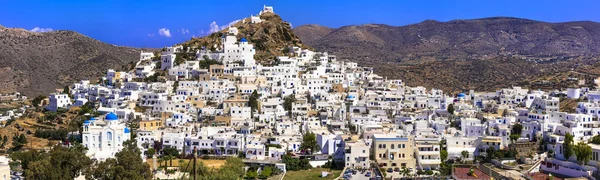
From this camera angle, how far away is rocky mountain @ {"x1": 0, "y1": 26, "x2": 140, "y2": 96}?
74.7 m

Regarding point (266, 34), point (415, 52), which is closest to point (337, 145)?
point (266, 34)

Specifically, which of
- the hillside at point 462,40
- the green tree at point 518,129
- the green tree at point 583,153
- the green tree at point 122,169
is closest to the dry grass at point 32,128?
the green tree at point 122,169

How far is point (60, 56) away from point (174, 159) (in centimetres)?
5470

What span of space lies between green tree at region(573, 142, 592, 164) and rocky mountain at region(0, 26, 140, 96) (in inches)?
2036

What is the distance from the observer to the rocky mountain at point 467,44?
87500mm

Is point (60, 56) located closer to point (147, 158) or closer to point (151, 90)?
point (151, 90)

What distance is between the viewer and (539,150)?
1373 inches

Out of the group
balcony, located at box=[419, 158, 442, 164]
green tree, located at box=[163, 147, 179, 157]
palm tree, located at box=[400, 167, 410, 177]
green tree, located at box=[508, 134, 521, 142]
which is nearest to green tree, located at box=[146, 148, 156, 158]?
green tree, located at box=[163, 147, 179, 157]

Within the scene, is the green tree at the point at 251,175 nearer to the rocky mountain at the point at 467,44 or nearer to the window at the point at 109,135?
the window at the point at 109,135

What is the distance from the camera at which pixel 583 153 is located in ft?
97.6

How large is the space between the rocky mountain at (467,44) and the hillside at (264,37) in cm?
1853

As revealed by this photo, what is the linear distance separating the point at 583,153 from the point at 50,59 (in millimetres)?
69734

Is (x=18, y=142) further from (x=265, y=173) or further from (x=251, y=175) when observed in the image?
(x=265, y=173)

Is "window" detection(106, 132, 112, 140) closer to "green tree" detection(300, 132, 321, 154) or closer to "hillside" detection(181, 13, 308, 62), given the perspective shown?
"green tree" detection(300, 132, 321, 154)
